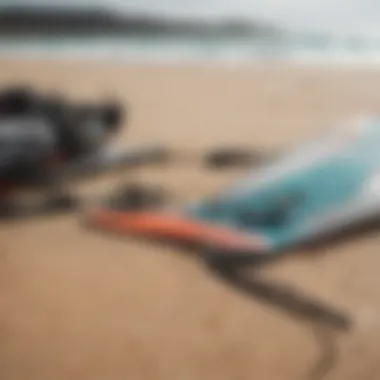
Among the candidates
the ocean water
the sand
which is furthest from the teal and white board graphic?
the ocean water

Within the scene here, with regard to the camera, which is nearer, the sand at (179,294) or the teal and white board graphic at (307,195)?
the sand at (179,294)

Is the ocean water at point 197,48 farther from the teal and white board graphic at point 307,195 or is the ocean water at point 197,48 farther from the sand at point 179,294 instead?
the teal and white board graphic at point 307,195

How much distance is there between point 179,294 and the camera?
831 millimetres

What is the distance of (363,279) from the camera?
2.70 feet

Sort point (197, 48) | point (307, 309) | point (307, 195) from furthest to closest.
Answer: point (197, 48)
point (307, 195)
point (307, 309)

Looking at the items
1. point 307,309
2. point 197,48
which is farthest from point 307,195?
point 197,48

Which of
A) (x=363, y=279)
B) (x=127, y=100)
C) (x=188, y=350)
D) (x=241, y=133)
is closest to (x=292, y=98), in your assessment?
(x=241, y=133)

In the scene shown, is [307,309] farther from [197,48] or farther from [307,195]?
[197,48]

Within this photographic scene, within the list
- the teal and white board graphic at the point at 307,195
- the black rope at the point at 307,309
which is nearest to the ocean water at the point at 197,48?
the teal and white board graphic at the point at 307,195

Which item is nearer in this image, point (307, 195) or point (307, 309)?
point (307, 309)

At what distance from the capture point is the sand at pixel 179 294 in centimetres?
75

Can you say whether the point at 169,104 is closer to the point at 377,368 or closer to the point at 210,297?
the point at 210,297

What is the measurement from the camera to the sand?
753 millimetres

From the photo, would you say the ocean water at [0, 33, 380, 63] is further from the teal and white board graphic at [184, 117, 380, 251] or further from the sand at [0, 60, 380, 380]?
the teal and white board graphic at [184, 117, 380, 251]
